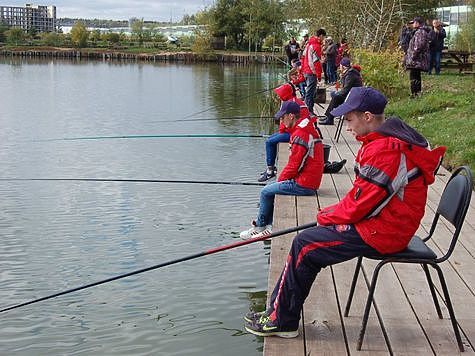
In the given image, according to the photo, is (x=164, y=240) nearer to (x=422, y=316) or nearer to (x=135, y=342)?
(x=135, y=342)

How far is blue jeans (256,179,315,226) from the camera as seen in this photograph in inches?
233

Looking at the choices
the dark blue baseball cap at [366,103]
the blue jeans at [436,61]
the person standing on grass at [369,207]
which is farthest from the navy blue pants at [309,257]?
the blue jeans at [436,61]

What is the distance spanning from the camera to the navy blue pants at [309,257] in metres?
3.23

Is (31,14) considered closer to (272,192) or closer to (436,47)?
(436,47)

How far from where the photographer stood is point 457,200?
10.8 feet

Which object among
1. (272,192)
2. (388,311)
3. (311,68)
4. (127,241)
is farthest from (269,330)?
(311,68)

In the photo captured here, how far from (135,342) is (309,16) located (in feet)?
89.3

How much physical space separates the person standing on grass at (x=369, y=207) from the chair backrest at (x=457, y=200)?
162 millimetres

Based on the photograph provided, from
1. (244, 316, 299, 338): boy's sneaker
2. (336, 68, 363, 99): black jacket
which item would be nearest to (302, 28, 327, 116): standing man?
(336, 68, 363, 99): black jacket

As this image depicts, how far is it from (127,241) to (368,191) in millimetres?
4005

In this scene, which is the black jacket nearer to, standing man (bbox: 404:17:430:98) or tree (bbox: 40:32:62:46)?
standing man (bbox: 404:17:430:98)

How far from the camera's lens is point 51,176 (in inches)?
385

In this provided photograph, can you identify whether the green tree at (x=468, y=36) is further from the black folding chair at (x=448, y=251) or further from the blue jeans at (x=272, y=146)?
the black folding chair at (x=448, y=251)

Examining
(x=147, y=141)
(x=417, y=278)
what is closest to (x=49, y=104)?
(x=147, y=141)
